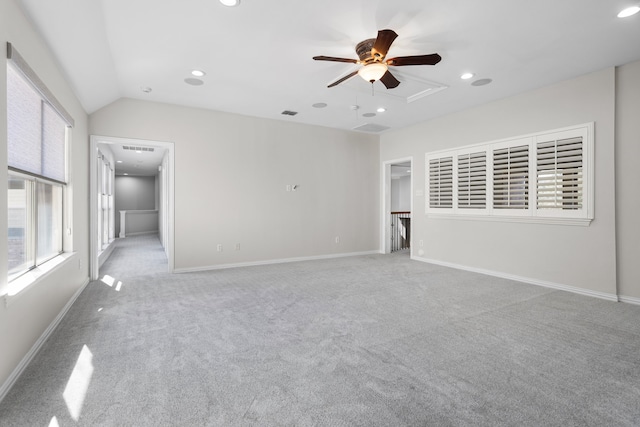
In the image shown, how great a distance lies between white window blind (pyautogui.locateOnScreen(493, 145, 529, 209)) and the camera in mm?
4719

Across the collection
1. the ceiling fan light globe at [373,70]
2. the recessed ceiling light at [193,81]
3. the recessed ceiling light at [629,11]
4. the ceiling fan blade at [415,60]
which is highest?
the recessed ceiling light at [193,81]

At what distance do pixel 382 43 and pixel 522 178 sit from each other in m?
3.22

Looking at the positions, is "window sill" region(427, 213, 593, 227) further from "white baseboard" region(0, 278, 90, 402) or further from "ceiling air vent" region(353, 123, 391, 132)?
"white baseboard" region(0, 278, 90, 402)

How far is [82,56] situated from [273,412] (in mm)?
3722

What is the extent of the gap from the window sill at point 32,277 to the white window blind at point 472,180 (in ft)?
18.5

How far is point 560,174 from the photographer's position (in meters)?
4.33

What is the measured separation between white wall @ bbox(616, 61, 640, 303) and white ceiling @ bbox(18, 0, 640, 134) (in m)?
0.36

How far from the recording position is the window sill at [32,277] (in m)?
2.13

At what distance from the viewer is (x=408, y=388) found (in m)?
1.98

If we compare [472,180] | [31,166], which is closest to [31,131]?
[31,166]

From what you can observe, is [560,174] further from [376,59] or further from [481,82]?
[376,59]

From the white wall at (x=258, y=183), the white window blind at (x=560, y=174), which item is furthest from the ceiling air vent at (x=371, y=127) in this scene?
the white window blind at (x=560, y=174)

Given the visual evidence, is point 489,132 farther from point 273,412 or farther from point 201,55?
point 273,412

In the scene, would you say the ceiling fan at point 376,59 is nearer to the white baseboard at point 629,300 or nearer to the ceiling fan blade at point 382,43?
the ceiling fan blade at point 382,43
